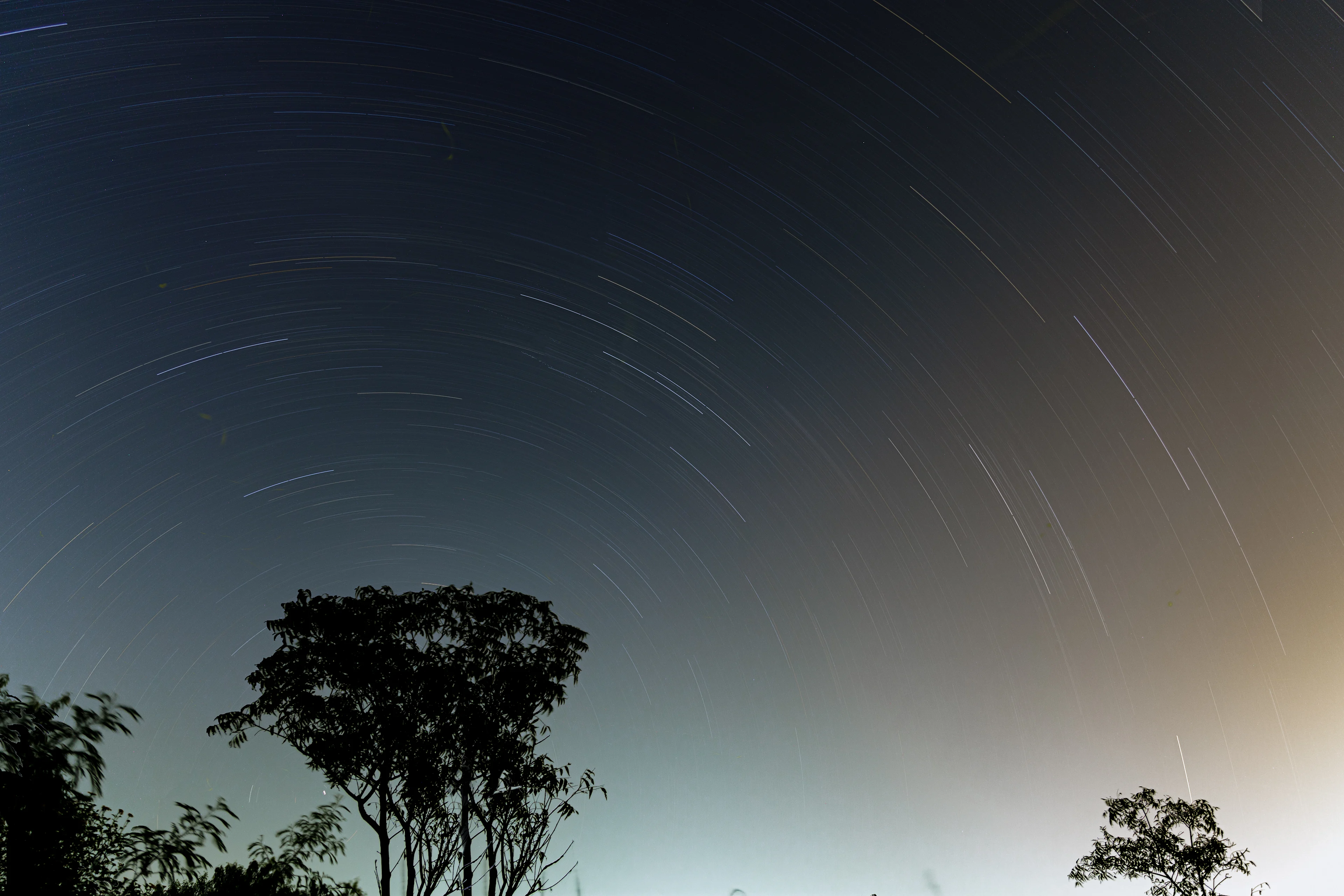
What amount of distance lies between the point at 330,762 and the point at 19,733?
721 centimetres

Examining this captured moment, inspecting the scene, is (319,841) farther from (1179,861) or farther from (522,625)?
(1179,861)

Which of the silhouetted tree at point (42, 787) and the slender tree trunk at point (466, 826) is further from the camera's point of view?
the slender tree trunk at point (466, 826)

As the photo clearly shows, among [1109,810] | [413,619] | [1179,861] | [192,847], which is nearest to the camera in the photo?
[192,847]

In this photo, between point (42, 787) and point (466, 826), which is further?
point (466, 826)

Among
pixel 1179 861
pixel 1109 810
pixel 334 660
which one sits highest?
pixel 334 660

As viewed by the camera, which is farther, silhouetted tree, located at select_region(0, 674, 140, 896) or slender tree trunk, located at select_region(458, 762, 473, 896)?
slender tree trunk, located at select_region(458, 762, 473, 896)

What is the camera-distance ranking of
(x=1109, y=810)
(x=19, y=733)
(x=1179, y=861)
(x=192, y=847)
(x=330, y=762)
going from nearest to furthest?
(x=19, y=733)
(x=192, y=847)
(x=330, y=762)
(x=1179, y=861)
(x=1109, y=810)

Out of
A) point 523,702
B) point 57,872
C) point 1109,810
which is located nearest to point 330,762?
point 523,702

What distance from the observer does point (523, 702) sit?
1552cm

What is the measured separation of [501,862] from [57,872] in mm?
8549

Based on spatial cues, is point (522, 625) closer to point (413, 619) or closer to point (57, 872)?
point (413, 619)

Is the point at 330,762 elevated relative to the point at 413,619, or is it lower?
lower

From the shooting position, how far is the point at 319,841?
1168 cm

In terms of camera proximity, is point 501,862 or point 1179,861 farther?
point 1179,861
